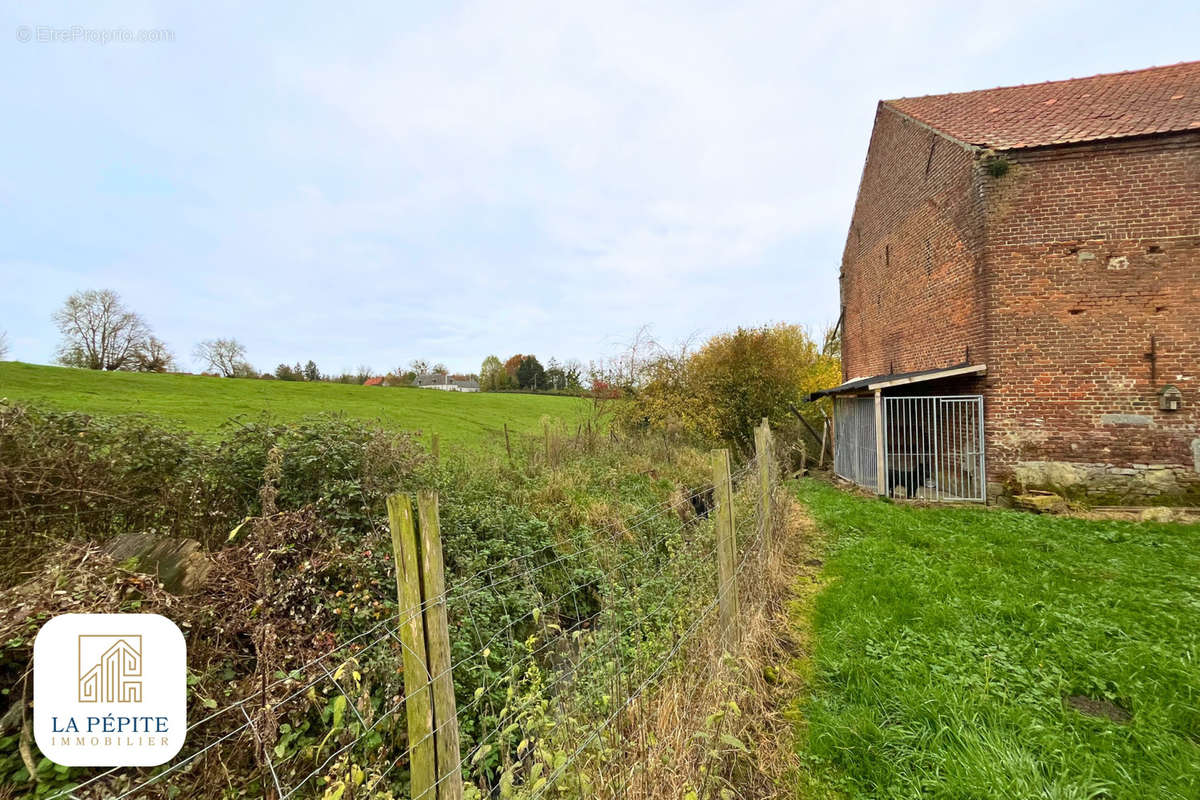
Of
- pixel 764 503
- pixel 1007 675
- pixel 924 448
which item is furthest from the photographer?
pixel 924 448

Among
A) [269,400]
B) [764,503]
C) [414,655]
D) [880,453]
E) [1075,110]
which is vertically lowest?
[880,453]

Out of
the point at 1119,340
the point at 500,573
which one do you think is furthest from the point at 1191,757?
the point at 1119,340

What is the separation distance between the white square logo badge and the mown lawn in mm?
Answer: 2937

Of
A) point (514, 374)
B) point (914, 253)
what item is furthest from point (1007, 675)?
point (514, 374)

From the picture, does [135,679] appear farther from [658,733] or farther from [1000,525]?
[1000,525]

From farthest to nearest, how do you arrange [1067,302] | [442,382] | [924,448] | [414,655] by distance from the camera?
[442,382] → [924,448] → [1067,302] → [414,655]

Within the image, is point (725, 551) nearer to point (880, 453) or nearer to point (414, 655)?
point (414, 655)

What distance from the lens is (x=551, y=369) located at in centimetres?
1909

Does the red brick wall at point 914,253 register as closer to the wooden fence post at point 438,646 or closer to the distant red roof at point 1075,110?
the distant red roof at point 1075,110

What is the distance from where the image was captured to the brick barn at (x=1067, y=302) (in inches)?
330

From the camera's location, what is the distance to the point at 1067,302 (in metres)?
8.85

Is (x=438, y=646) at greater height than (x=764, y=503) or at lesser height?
greater

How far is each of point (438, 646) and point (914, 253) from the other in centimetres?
1377

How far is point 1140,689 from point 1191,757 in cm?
72
